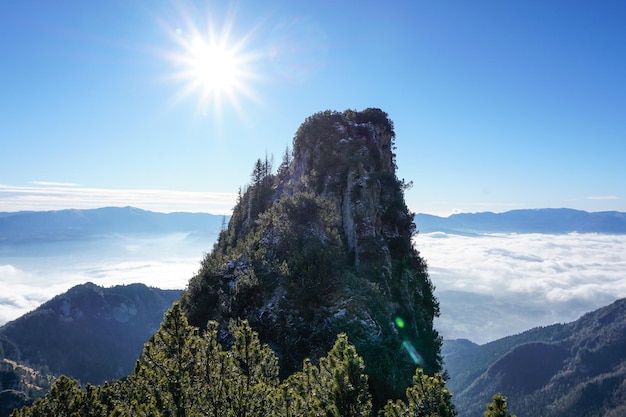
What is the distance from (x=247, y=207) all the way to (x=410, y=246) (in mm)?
39159

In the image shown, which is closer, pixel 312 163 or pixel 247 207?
pixel 312 163

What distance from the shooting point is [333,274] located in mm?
33625

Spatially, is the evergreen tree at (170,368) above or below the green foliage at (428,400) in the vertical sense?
above

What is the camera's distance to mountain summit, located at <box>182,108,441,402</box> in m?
28.0

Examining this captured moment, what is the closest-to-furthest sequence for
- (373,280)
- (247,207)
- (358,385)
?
(358,385)
(373,280)
(247,207)

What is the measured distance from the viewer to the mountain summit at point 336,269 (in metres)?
28.0

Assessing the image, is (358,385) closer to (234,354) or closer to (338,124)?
(234,354)

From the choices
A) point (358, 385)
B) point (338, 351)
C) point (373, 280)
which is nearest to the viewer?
point (358, 385)

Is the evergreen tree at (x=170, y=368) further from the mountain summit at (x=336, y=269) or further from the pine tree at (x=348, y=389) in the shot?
the mountain summit at (x=336, y=269)

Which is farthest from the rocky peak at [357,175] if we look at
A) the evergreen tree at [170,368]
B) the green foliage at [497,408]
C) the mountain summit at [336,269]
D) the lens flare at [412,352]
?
the green foliage at [497,408]

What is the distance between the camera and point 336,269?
34594mm

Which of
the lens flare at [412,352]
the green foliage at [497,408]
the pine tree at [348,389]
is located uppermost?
the green foliage at [497,408]

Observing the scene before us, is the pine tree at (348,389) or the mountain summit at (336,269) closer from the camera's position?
the pine tree at (348,389)

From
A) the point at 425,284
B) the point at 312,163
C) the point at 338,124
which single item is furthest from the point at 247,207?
the point at 425,284
